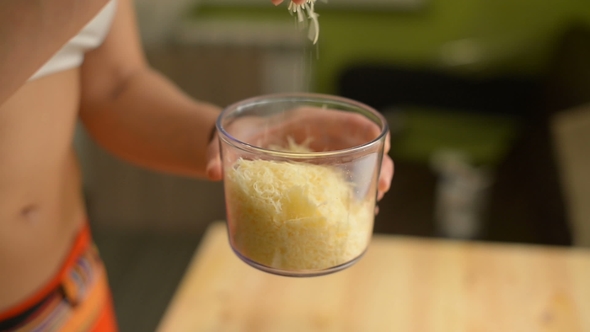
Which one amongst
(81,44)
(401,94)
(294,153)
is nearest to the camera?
(294,153)

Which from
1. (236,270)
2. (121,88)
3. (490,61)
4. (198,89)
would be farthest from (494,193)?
A: (121,88)

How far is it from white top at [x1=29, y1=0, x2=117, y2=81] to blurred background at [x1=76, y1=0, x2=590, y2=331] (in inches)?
47.6

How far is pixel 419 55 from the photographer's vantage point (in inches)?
99.0

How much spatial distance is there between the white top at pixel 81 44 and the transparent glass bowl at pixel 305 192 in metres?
0.23

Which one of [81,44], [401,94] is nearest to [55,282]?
[81,44]

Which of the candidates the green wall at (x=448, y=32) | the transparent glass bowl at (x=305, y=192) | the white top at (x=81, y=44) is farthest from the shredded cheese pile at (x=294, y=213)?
the green wall at (x=448, y=32)

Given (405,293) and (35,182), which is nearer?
(35,182)

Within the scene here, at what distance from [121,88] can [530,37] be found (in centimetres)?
217

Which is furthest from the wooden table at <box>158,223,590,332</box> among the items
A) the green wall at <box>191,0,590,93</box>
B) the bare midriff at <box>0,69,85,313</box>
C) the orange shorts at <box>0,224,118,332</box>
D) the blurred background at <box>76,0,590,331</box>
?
the green wall at <box>191,0,590,93</box>

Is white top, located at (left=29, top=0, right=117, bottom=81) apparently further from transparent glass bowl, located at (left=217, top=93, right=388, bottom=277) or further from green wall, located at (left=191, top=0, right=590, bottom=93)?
green wall, located at (left=191, top=0, right=590, bottom=93)

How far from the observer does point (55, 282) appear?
0.71 meters

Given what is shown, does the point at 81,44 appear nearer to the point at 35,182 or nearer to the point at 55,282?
the point at 35,182

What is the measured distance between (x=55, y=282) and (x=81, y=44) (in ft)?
1.03

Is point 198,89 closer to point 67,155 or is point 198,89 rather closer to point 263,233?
point 67,155
